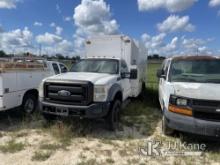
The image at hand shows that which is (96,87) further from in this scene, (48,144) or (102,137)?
(48,144)

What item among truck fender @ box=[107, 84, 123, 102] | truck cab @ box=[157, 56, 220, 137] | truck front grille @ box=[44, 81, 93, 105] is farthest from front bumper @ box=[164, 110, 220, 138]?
truck front grille @ box=[44, 81, 93, 105]

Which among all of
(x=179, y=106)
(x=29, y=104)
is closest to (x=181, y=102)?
(x=179, y=106)

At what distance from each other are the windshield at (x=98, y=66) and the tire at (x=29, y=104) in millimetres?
1752

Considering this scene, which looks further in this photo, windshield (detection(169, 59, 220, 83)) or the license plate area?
windshield (detection(169, 59, 220, 83))

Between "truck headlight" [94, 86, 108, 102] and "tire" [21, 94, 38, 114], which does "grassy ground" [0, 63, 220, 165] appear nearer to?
"tire" [21, 94, 38, 114]

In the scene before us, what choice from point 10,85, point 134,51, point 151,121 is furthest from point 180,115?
point 134,51

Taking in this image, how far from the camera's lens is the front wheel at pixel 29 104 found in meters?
7.96

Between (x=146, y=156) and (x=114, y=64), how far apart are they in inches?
139

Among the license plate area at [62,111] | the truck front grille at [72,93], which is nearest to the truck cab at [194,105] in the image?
the truck front grille at [72,93]

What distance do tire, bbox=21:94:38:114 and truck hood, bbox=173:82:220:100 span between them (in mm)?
4850

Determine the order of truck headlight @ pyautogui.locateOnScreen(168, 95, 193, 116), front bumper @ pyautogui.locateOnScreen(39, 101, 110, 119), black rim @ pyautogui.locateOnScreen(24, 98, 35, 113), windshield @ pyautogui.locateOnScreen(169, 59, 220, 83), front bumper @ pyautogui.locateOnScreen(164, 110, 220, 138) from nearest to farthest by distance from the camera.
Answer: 1. front bumper @ pyautogui.locateOnScreen(164, 110, 220, 138)
2. truck headlight @ pyautogui.locateOnScreen(168, 95, 193, 116)
3. front bumper @ pyautogui.locateOnScreen(39, 101, 110, 119)
4. windshield @ pyautogui.locateOnScreen(169, 59, 220, 83)
5. black rim @ pyautogui.locateOnScreen(24, 98, 35, 113)

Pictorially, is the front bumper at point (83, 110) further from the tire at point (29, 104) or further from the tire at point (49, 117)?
the tire at point (29, 104)

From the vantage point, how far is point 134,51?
35.2 feet

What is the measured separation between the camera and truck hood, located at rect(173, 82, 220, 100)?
5352mm
